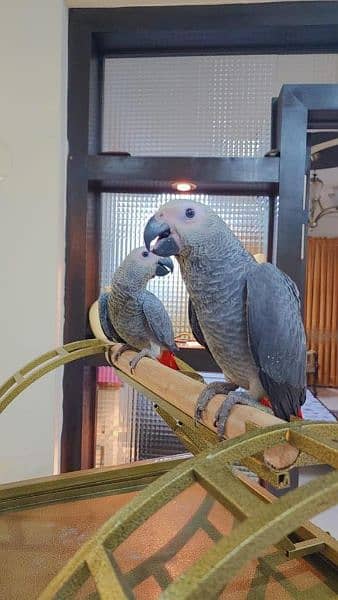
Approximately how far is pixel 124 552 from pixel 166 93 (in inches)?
55.7

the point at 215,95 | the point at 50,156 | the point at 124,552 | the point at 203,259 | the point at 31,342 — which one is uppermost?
the point at 215,95

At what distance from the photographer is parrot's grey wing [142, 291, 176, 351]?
3.67ft

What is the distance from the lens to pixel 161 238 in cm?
75

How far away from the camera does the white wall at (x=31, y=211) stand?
138 cm

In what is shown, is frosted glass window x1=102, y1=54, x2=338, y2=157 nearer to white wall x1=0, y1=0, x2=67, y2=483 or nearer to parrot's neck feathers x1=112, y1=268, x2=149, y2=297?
white wall x1=0, y1=0, x2=67, y2=483

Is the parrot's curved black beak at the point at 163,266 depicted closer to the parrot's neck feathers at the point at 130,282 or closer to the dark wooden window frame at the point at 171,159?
the parrot's neck feathers at the point at 130,282

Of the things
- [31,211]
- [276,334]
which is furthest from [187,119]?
[276,334]

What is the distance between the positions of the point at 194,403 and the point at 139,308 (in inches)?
21.5

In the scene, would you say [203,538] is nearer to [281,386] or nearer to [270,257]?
[281,386]

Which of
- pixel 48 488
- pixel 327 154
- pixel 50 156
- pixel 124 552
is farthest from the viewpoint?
pixel 327 154

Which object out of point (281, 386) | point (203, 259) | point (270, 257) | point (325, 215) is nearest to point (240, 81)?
point (270, 257)

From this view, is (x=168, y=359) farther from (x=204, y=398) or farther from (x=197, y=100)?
Result: (x=197, y=100)

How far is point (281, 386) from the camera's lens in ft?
2.42

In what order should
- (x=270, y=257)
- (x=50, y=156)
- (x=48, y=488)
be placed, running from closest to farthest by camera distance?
(x=48, y=488), (x=50, y=156), (x=270, y=257)
